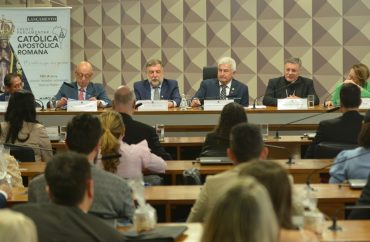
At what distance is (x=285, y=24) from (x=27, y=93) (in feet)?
18.2

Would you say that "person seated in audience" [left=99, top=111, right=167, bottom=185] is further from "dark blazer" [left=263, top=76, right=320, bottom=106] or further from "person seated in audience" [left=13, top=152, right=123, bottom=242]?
"dark blazer" [left=263, top=76, right=320, bottom=106]

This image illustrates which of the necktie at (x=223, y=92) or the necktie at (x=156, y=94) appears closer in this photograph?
the necktie at (x=223, y=92)

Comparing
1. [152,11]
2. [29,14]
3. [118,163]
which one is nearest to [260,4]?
[152,11]

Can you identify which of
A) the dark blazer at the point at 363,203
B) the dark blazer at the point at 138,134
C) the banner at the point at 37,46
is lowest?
the dark blazer at the point at 363,203

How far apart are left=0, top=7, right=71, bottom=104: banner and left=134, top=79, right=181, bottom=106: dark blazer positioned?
2.17 m

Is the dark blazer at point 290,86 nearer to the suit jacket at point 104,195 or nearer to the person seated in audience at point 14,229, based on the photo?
the suit jacket at point 104,195

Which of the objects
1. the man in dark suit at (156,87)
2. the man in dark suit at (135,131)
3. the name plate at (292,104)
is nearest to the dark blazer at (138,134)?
the man in dark suit at (135,131)

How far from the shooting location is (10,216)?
2.18m

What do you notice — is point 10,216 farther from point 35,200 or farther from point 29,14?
point 29,14

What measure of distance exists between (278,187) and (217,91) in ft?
23.7

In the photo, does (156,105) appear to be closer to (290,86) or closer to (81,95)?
(81,95)

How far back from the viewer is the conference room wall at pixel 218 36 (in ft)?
38.1

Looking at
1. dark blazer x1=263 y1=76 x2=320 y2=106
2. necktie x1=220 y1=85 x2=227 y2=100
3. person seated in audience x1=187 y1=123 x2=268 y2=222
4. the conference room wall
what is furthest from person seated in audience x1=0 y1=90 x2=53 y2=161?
the conference room wall

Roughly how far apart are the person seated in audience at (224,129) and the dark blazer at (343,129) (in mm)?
1117
